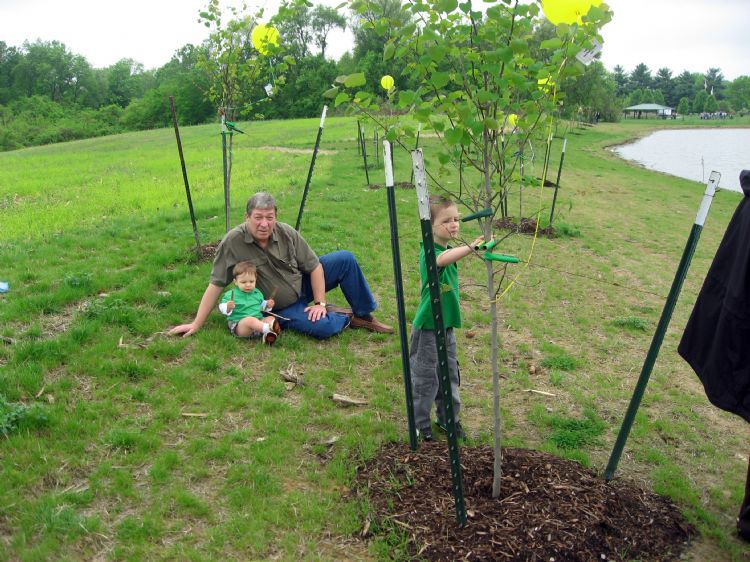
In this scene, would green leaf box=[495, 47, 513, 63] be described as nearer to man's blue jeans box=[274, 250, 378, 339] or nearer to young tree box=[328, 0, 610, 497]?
young tree box=[328, 0, 610, 497]

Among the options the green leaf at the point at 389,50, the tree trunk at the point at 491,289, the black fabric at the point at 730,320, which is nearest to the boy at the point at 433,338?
the tree trunk at the point at 491,289

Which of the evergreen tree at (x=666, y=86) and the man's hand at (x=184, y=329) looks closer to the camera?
the man's hand at (x=184, y=329)

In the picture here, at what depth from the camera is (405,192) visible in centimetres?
1382

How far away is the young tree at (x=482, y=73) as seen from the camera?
2.56 m

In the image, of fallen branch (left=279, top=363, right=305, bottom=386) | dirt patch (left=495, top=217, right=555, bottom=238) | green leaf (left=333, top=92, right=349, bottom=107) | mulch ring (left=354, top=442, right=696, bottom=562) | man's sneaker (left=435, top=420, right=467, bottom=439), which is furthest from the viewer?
dirt patch (left=495, top=217, right=555, bottom=238)

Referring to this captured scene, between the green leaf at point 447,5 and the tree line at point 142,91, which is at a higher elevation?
the tree line at point 142,91

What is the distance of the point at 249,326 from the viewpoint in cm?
523

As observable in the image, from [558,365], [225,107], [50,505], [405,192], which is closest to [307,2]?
[225,107]

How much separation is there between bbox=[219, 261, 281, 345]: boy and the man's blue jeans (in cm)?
24

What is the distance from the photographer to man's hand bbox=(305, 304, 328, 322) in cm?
549

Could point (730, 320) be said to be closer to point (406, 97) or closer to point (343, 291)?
point (406, 97)

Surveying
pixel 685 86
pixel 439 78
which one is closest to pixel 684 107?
pixel 685 86

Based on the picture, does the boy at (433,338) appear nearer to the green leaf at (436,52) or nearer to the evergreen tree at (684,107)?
the green leaf at (436,52)

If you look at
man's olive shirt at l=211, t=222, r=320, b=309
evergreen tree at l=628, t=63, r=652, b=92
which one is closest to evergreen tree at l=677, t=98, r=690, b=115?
evergreen tree at l=628, t=63, r=652, b=92
